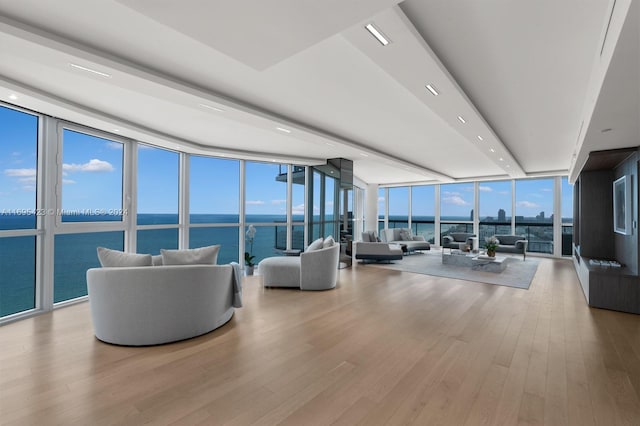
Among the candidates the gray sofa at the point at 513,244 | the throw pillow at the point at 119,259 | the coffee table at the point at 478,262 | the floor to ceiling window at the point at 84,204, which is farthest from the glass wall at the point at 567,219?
the floor to ceiling window at the point at 84,204

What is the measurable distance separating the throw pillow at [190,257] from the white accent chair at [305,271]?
1574mm

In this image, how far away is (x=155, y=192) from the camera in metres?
5.64

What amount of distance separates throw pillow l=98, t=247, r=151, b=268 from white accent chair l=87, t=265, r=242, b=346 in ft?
0.95

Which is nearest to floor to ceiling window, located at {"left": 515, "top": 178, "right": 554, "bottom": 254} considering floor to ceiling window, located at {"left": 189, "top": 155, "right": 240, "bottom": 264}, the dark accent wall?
the dark accent wall

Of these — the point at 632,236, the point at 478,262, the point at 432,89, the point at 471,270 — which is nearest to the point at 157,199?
the point at 432,89

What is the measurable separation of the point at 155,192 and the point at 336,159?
397cm

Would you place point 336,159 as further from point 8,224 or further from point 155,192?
point 8,224

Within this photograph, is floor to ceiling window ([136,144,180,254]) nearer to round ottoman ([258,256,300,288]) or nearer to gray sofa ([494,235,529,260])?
round ottoman ([258,256,300,288])

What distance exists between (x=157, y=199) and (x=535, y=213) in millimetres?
10641

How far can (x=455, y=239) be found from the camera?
9719 mm

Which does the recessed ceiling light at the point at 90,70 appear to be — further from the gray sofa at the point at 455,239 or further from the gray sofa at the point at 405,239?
the gray sofa at the point at 455,239

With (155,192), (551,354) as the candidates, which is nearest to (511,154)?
(551,354)

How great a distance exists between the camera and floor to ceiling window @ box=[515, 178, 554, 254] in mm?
9047

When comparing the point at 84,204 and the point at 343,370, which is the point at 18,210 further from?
the point at 343,370
